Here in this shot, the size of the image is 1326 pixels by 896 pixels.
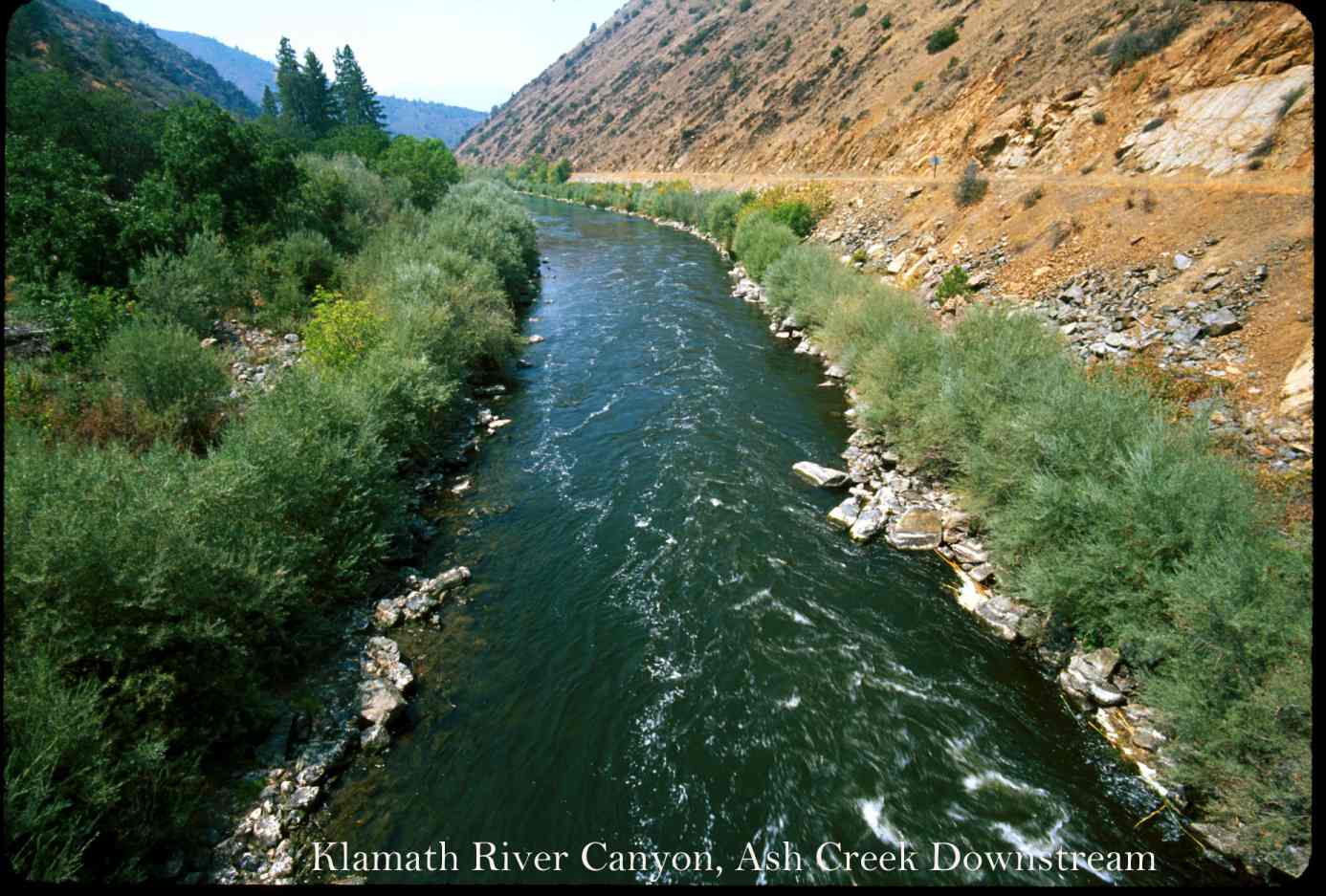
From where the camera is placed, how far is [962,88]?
3569 cm

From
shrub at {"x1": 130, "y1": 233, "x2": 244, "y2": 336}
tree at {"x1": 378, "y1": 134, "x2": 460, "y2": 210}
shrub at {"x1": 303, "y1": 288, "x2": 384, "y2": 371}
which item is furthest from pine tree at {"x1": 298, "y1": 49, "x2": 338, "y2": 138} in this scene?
shrub at {"x1": 303, "y1": 288, "x2": 384, "y2": 371}

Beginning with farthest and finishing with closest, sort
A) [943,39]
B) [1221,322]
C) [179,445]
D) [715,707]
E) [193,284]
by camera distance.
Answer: [943,39]
[193,284]
[1221,322]
[179,445]
[715,707]

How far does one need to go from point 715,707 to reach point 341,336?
1275cm

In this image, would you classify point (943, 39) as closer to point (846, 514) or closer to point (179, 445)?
point (846, 514)

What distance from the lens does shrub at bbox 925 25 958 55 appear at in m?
43.2

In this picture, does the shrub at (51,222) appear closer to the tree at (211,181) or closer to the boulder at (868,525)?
the tree at (211,181)

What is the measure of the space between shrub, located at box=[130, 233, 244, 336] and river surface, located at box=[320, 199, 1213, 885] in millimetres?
9245

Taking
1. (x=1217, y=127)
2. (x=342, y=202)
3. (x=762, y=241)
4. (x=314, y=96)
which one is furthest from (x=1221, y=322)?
(x=314, y=96)

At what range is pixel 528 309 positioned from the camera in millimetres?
28875

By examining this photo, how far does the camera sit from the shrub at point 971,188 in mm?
25594

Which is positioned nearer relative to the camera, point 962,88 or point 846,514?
point 846,514

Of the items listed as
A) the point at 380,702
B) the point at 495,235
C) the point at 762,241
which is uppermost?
the point at 495,235

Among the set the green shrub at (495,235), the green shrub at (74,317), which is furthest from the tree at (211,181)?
the green shrub at (495,235)

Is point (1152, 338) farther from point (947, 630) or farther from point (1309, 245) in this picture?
point (947, 630)
